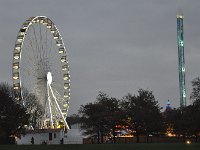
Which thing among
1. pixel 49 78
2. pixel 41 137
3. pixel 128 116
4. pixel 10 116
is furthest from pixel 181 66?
pixel 10 116

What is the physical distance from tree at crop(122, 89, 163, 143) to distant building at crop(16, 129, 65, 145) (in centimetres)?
1389

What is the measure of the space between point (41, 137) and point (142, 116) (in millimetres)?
17945

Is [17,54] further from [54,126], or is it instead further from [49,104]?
[54,126]

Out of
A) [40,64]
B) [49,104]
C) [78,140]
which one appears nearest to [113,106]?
[78,140]

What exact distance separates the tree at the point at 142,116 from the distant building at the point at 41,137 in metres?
13.9

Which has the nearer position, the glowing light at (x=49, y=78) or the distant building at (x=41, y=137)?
the glowing light at (x=49, y=78)

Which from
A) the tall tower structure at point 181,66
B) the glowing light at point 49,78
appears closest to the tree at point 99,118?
the glowing light at point 49,78

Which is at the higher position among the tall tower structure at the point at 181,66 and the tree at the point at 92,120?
the tall tower structure at the point at 181,66

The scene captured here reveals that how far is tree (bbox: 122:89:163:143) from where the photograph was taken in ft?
252

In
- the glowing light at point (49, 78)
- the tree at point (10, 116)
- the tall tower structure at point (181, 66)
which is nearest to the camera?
the tree at point (10, 116)

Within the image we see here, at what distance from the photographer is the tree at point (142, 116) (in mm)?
76812

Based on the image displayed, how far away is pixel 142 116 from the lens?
76.5 metres

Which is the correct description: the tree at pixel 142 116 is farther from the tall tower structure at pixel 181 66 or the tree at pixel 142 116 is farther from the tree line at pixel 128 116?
the tall tower structure at pixel 181 66

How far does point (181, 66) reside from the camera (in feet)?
585
